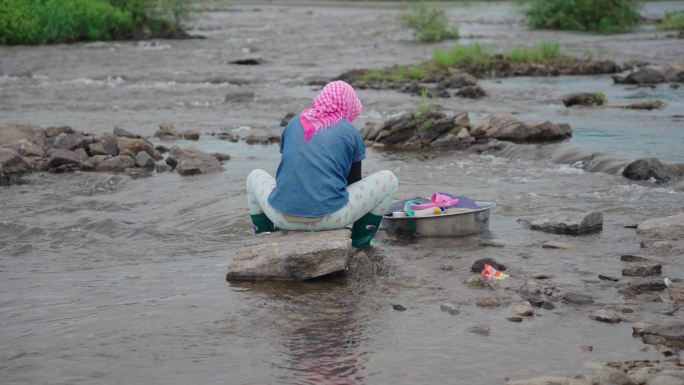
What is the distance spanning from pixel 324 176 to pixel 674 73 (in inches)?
591

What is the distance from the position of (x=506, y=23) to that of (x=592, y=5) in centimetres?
695

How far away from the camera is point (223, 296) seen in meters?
6.19

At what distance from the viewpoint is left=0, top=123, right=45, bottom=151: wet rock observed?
1236 centimetres

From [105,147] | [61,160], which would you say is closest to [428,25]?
[105,147]

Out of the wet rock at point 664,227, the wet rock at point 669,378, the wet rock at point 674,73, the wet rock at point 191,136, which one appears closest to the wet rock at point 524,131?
the wet rock at point 191,136

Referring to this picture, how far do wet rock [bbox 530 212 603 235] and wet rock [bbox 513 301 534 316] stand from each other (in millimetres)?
2079

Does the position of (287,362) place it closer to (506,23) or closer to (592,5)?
(592,5)

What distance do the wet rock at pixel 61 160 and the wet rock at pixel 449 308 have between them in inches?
283

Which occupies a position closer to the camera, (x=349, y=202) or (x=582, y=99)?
(x=349, y=202)

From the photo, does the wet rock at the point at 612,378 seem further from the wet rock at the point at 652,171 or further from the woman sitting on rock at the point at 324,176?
the wet rock at the point at 652,171

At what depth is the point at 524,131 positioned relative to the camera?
13094 mm

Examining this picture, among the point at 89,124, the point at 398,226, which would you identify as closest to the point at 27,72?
the point at 89,124

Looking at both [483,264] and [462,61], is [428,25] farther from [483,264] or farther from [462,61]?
[483,264]

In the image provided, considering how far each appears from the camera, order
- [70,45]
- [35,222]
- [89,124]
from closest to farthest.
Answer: [35,222]
[89,124]
[70,45]
